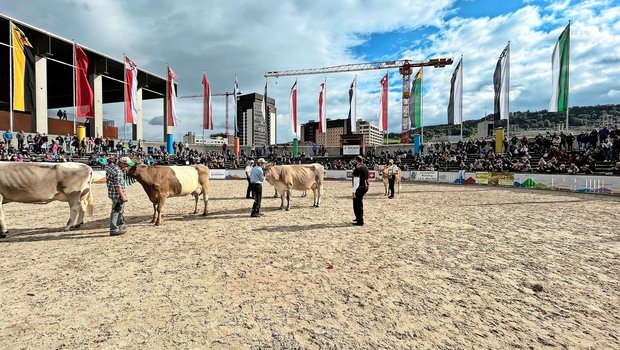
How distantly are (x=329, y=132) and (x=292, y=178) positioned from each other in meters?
82.8

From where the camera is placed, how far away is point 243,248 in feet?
21.4

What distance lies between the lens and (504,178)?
2283cm

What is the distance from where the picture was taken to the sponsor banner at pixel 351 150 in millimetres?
35250

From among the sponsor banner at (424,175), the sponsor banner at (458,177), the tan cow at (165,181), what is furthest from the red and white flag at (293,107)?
the tan cow at (165,181)

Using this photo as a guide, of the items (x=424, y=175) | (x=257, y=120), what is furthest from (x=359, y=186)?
(x=257, y=120)

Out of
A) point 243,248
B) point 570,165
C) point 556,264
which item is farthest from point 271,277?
point 570,165

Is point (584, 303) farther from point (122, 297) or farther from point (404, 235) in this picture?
point (122, 297)

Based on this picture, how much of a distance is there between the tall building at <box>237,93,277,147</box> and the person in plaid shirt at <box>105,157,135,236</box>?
38.1 m

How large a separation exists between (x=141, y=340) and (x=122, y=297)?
1.32m

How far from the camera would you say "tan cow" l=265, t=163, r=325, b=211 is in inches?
453

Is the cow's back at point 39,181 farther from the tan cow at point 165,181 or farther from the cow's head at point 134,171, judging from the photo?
the tan cow at point 165,181

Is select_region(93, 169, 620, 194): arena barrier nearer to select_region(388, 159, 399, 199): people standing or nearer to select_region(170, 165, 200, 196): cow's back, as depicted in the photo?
select_region(388, 159, 399, 199): people standing

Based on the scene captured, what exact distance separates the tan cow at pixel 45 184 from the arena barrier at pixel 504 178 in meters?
19.8

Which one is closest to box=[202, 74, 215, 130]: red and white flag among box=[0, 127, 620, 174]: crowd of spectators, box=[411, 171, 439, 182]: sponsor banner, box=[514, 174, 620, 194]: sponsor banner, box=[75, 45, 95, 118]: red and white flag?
box=[0, 127, 620, 174]: crowd of spectators
